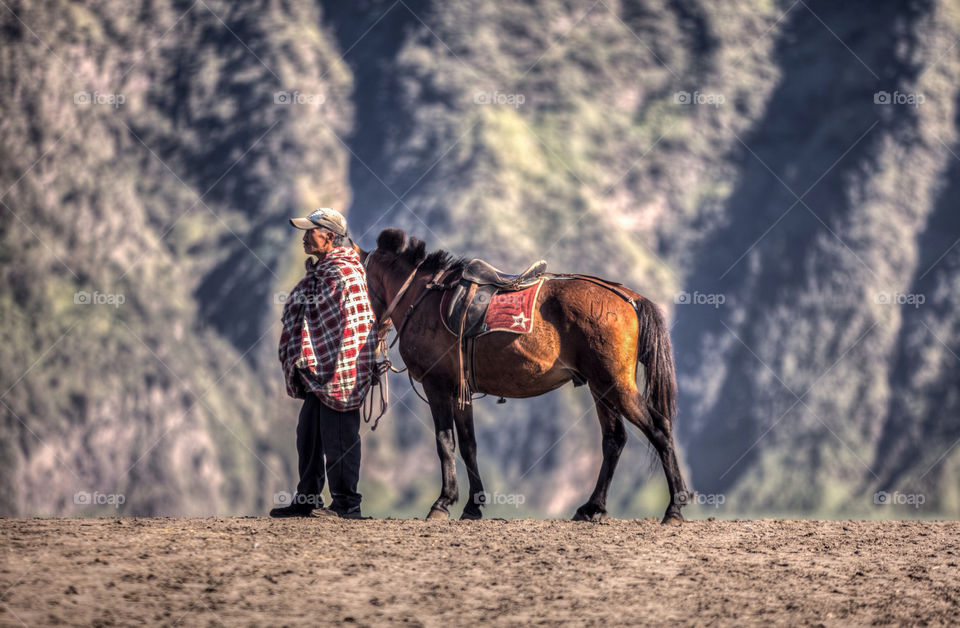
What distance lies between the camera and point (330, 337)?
395 inches

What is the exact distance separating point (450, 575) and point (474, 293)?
3.36 m

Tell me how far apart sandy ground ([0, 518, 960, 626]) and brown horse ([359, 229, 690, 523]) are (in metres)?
0.67

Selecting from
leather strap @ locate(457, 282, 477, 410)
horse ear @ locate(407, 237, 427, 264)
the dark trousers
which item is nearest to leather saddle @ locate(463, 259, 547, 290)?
leather strap @ locate(457, 282, 477, 410)

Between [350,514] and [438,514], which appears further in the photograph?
[438,514]

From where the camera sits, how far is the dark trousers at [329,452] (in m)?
9.85

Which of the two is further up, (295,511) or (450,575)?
(295,511)

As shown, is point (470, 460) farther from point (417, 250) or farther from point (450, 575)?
point (450, 575)

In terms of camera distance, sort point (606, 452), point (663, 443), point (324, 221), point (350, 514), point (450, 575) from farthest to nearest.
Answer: point (606, 452) → point (324, 221) → point (663, 443) → point (350, 514) → point (450, 575)

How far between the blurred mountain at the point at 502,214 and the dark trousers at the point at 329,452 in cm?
4554

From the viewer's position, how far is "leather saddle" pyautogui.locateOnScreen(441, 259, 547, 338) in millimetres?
10656

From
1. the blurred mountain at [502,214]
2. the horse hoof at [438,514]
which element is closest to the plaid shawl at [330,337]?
the horse hoof at [438,514]

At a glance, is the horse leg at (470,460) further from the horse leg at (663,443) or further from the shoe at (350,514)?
the horse leg at (663,443)

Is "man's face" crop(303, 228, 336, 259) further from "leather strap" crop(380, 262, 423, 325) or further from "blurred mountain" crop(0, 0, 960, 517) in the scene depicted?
"blurred mountain" crop(0, 0, 960, 517)

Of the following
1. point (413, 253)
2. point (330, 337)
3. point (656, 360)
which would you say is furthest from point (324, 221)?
point (656, 360)
